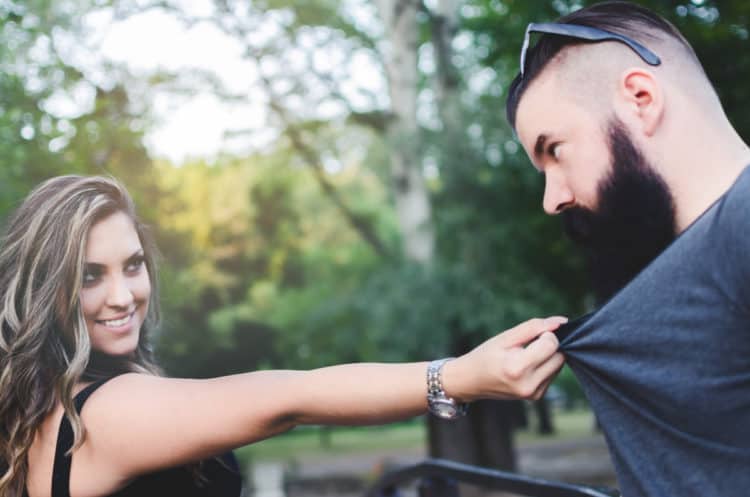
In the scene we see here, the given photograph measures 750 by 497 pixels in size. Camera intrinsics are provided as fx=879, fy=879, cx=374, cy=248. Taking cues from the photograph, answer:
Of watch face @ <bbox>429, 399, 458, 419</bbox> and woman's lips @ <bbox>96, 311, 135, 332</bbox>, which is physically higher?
woman's lips @ <bbox>96, 311, 135, 332</bbox>

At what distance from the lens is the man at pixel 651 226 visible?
1517mm


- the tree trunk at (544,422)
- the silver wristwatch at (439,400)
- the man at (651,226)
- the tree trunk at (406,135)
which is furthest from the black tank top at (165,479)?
the tree trunk at (544,422)

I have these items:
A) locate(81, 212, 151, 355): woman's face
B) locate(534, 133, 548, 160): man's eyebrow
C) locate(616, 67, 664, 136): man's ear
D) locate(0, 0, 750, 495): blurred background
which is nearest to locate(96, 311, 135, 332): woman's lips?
locate(81, 212, 151, 355): woman's face

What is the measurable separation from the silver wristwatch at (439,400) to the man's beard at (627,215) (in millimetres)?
438

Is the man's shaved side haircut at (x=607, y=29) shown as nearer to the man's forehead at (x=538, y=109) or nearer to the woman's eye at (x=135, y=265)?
the man's forehead at (x=538, y=109)

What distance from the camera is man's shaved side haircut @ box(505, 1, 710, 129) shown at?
1.81 metres

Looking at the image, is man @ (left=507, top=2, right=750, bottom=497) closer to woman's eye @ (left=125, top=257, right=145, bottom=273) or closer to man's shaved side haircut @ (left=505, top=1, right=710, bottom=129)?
man's shaved side haircut @ (left=505, top=1, right=710, bottom=129)

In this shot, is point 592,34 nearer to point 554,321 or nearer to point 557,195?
point 557,195

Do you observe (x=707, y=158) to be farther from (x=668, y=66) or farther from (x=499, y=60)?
(x=499, y=60)

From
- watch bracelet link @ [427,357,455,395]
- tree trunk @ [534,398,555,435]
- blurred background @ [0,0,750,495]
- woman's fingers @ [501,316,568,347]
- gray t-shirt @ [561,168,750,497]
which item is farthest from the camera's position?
tree trunk @ [534,398,555,435]

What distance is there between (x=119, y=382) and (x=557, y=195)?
1.09 m

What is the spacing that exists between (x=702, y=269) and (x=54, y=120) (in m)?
5.75

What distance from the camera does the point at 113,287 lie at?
223 centimetres

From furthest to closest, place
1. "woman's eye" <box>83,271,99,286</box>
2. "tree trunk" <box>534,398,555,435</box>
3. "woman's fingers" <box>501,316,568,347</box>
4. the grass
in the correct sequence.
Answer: the grass → "tree trunk" <box>534,398,555,435</box> → "woman's eye" <box>83,271,99,286</box> → "woman's fingers" <box>501,316,568,347</box>
